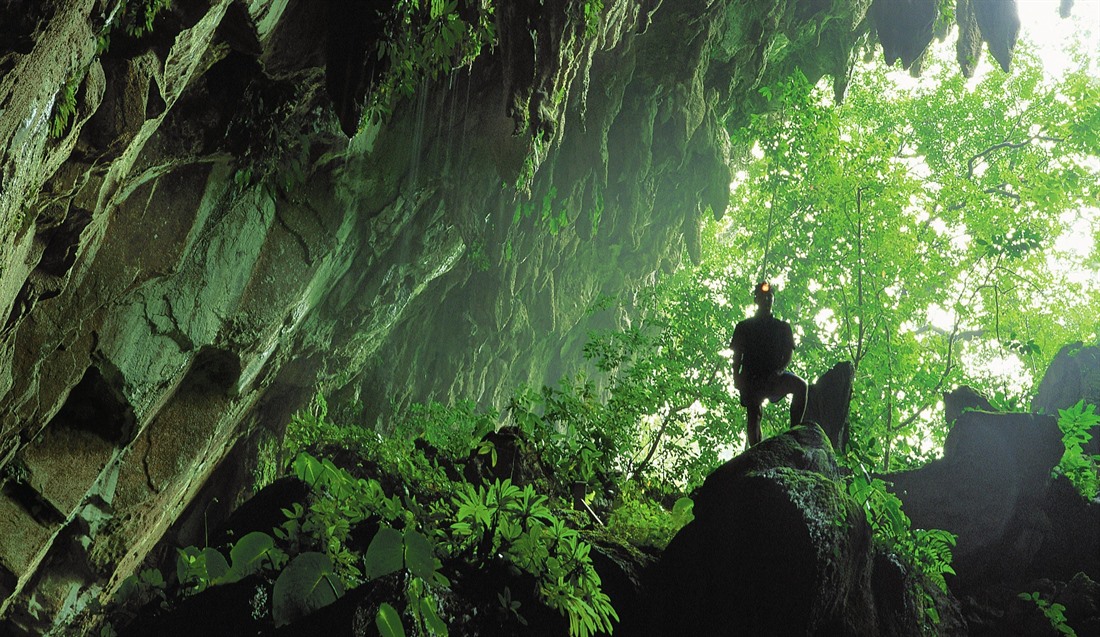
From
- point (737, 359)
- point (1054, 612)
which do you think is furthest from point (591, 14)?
point (1054, 612)

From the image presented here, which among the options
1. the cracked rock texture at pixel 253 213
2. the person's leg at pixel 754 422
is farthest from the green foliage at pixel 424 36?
the person's leg at pixel 754 422

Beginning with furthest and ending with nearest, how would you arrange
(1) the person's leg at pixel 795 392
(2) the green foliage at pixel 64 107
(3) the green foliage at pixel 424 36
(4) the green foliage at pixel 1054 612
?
(1) the person's leg at pixel 795 392 → (4) the green foliage at pixel 1054 612 → (3) the green foliage at pixel 424 36 → (2) the green foliage at pixel 64 107

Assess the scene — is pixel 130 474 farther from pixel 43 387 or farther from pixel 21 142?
pixel 21 142

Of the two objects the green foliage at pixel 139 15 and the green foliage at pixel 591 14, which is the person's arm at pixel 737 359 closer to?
the green foliage at pixel 591 14

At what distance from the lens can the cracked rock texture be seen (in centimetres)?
519

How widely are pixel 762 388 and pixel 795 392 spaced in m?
0.35

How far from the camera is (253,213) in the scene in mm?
8062

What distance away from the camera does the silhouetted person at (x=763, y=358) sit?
24.4ft

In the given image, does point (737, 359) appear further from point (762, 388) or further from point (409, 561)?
point (409, 561)

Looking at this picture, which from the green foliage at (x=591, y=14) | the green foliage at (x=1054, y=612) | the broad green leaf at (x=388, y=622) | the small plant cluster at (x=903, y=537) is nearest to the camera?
the broad green leaf at (x=388, y=622)

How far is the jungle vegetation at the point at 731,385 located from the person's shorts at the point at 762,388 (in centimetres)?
101

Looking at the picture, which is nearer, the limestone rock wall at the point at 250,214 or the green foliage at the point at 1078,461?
the limestone rock wall at the point at 250,214

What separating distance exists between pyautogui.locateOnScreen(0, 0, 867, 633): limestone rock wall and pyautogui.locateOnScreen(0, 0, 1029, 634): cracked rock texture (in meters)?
0.03

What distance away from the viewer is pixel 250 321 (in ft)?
27.8
